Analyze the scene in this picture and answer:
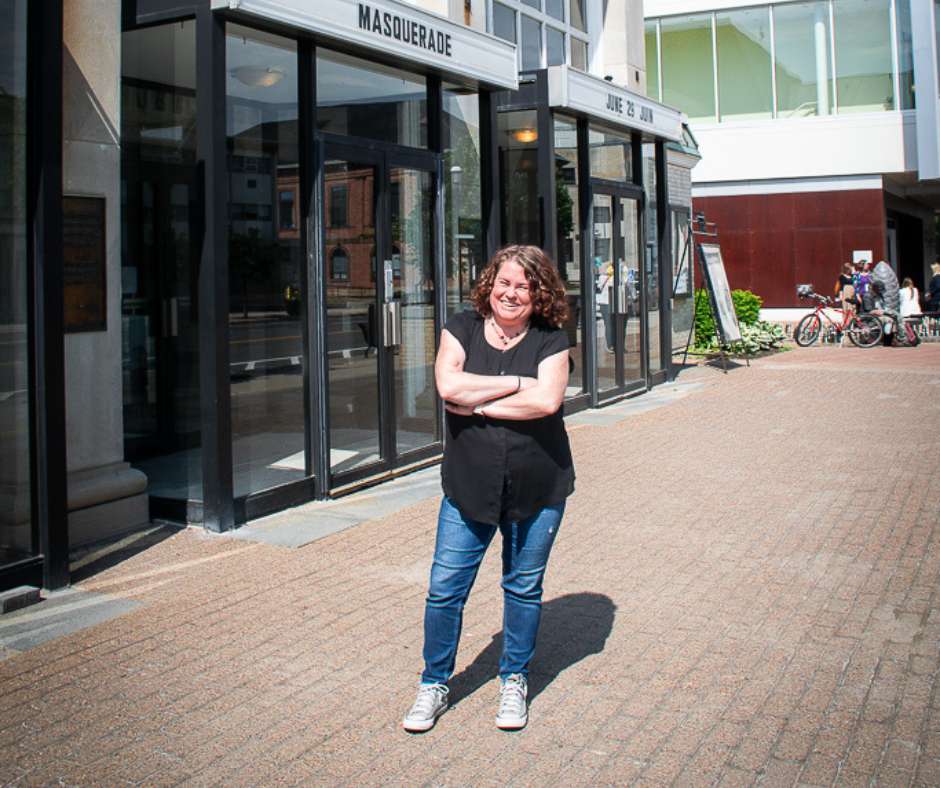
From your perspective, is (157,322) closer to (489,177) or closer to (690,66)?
(489,177)

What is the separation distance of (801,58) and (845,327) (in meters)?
12.3

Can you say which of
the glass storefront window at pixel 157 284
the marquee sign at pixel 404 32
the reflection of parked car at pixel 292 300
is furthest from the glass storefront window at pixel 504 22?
the reflection of parked car at pixel 292 300

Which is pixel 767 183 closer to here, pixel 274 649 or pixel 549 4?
pixel 549 4

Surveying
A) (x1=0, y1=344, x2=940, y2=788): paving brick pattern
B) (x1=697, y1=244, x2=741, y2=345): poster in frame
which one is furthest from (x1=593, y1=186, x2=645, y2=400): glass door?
(x1=0, y1=344, x2=940, y2=788): paving brick pattern

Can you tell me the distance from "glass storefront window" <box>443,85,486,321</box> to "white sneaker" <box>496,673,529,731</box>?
5330 mm

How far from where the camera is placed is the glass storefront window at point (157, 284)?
7.68 meters

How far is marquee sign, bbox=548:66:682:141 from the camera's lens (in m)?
10.7

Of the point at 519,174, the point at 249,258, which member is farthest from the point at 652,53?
the point at 249,258

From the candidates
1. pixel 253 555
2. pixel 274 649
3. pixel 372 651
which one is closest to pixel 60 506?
pixel 253 555

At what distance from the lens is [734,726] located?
3672 mm

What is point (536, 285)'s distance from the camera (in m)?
3.77

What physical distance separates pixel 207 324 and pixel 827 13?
88.4 ft

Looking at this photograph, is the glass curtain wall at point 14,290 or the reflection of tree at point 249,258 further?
the reflection of tree at point 249,258

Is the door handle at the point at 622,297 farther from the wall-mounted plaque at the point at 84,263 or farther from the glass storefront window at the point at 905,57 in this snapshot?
the glass storefront window at the point at 905,57
